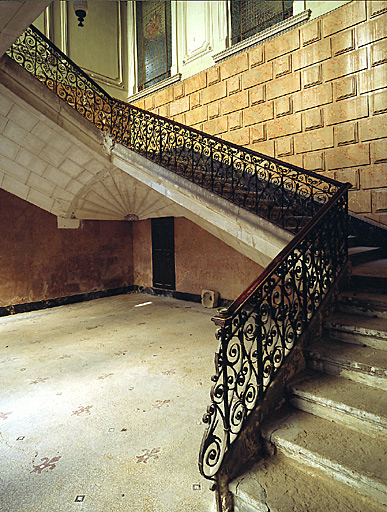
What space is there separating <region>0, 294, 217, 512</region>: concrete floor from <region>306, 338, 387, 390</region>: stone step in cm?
99

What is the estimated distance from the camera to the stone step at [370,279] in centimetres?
312

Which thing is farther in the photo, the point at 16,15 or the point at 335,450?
the point at 16,15

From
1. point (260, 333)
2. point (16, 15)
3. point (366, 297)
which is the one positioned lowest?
point (260, 333)

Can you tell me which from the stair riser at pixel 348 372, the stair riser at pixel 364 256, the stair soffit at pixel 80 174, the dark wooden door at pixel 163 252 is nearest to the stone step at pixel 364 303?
the stair riser at pixel 348 372

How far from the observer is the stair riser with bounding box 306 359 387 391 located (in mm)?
2216

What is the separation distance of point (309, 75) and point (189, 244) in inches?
149

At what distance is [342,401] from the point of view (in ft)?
6.84

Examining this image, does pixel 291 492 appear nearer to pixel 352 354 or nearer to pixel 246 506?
A: pixel 246 506

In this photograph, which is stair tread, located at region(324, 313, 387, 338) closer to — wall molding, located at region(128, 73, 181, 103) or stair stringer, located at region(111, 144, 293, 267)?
stair stringer, located at region(111, 144, 293, 267)

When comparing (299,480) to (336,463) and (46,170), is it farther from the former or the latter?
(46,170)

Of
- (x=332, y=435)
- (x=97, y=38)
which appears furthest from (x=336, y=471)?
(x=97, y=38)

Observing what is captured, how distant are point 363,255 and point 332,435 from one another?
2590mm

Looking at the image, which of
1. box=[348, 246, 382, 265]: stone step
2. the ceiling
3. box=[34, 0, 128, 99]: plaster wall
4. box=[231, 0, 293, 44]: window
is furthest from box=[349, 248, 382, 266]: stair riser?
box=[34, 0, 128, 99]: plaster wall

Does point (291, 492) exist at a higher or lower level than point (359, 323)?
lower
